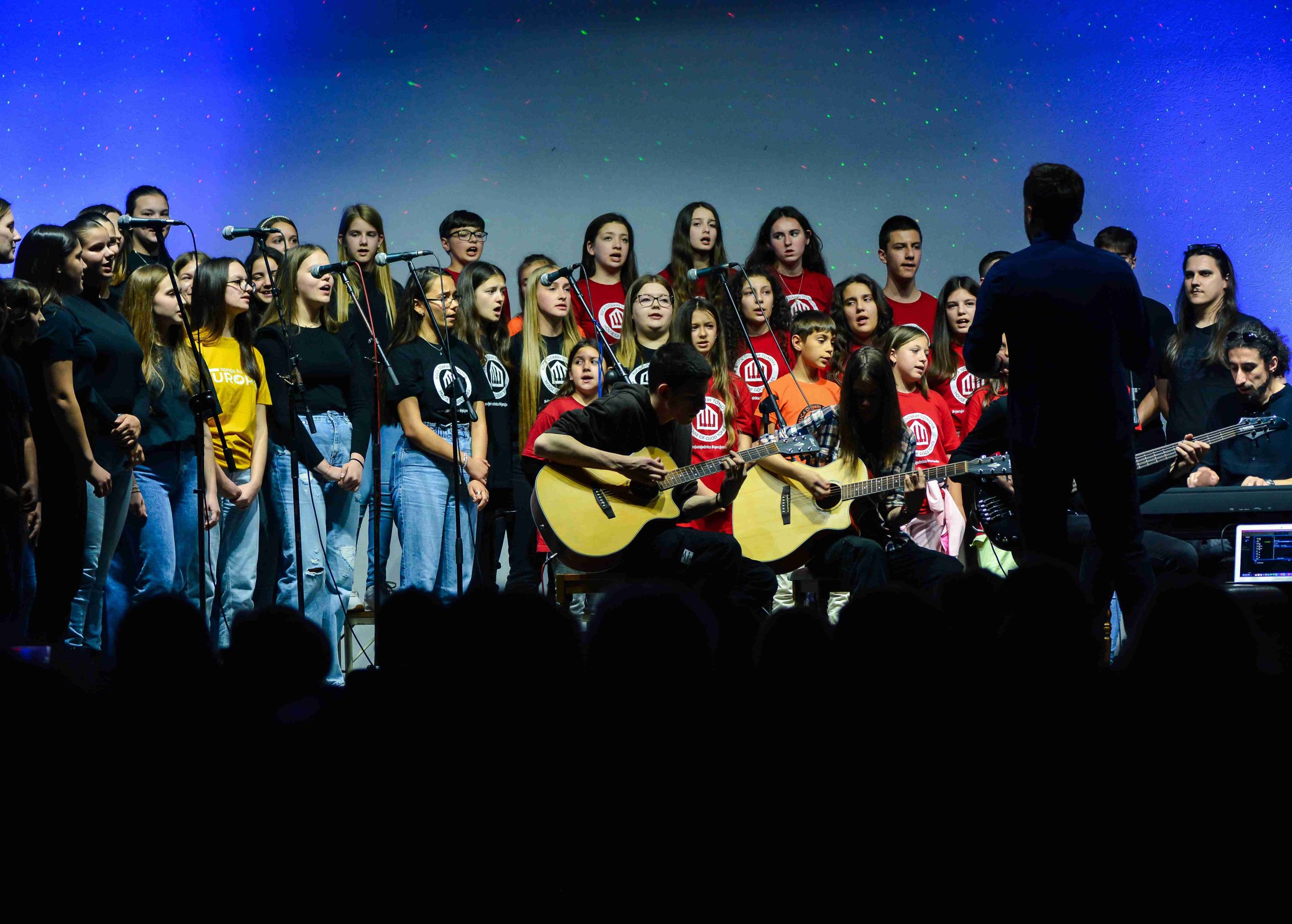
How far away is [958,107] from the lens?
7.69 meters

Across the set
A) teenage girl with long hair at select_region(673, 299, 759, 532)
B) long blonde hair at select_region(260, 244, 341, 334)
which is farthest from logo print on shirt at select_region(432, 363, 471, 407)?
teenage girl with long hair at select_region(673, 299, 759, 532)

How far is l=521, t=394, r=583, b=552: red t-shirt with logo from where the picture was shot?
203 inches

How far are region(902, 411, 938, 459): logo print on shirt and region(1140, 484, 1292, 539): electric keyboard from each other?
3.48 ft

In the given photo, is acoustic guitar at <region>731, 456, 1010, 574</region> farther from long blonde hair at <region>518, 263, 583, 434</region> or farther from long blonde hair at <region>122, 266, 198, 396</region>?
long blonde hair at <region>122, 266, 198, 396</region>

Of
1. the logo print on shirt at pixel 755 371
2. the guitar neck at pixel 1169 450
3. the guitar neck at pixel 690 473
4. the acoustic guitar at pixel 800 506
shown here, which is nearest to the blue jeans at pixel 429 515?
the guitar neck at pixel 690 473

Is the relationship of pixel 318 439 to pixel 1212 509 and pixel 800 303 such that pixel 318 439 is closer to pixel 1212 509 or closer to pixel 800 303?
pixel 800 303

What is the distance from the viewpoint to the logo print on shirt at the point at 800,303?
6262mm

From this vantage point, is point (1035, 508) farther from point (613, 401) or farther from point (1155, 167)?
point (1155, 167)

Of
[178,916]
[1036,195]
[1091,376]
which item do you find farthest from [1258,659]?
[1036,195]

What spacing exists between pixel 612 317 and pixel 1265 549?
3.08 meters

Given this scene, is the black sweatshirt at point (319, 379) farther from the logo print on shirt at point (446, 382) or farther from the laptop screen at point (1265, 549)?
the laptop screen at point (1265, 549)

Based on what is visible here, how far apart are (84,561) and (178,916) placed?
3.23m

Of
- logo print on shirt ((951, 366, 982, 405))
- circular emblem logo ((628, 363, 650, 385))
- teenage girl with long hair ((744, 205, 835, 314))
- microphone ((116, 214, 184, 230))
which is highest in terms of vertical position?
teenage girl with long hair ((744, 205, 835, 314))

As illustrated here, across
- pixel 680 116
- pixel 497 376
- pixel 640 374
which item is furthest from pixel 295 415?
pixel 680 116
